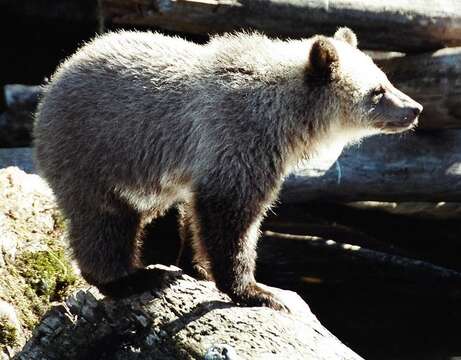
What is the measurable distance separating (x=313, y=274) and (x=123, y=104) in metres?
3.84

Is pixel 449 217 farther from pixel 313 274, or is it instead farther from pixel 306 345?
pixel 306 345

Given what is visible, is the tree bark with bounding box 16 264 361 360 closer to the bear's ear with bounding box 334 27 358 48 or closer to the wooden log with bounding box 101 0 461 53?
the bear's ear with bounding box 334 27 358 48

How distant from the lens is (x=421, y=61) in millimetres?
8344

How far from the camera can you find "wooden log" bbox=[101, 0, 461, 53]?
7730 millimetres

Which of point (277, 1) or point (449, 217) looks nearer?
point (277, 1)

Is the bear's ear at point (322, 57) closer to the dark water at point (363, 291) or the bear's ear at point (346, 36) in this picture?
the bear's ear at point (346, 36)

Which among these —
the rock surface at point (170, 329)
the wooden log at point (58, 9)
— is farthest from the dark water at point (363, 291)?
the wooden log at point (58, 9)

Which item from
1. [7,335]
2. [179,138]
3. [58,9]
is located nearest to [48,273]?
[7,335]

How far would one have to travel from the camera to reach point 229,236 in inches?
225

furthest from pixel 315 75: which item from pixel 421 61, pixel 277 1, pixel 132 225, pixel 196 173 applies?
pixel 421 61

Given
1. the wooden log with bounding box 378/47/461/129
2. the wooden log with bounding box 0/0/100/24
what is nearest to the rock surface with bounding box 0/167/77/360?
the wooden log with bounding box 378/47/461/129

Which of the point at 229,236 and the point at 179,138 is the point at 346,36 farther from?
the point at 229,236

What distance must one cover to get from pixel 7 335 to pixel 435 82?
4145 millimetres

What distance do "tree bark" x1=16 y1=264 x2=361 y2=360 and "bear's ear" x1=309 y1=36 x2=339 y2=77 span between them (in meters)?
1.42
